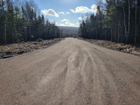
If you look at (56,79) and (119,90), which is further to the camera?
(56,79)

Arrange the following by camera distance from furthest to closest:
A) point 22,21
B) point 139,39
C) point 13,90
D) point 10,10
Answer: point 22,21 → point 10,10 → point 139,39 → point 13,90

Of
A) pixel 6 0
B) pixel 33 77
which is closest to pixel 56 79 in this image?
pixel 33 77

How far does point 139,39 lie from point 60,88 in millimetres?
18494

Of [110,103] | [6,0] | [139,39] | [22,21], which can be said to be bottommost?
[110,103]

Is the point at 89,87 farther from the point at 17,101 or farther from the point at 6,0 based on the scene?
the point at 6,0

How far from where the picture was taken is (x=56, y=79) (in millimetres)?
3516

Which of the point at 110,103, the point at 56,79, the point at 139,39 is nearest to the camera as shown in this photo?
the point at 110,103

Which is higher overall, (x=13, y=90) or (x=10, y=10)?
(x=10, y=10)

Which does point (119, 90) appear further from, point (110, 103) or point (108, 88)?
point (110, 103)


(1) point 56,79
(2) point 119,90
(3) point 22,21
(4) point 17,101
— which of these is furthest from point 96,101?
(3) point 22,21

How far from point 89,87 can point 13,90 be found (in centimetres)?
235

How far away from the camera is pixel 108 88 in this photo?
292 cm

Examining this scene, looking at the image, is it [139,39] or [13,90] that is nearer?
[13,90]

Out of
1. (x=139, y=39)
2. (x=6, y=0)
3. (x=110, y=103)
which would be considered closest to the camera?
(x=110, y=103)
